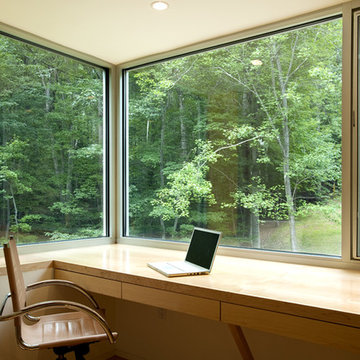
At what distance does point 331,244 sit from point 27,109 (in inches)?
87.8

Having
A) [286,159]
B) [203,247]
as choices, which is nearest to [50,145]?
[203,247]

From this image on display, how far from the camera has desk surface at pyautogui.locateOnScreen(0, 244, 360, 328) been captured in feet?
5.35

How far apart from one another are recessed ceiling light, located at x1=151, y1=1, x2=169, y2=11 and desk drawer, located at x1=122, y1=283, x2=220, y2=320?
162 centimetres

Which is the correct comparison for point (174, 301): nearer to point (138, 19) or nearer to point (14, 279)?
point (14, 279)

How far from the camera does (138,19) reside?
8.38 feet

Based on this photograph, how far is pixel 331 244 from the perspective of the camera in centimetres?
239

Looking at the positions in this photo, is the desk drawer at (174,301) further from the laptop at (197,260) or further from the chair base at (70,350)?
the chair base at (70,350)

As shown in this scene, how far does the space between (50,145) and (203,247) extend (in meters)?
1.45

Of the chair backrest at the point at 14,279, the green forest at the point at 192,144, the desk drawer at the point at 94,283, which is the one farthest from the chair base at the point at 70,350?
the green forest at the point at 192,144

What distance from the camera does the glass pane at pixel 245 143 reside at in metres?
2.43

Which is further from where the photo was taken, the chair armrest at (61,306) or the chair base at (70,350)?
the chair base at (70,350)

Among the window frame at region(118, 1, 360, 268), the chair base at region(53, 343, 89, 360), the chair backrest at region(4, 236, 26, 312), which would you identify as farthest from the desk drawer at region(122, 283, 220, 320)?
the window frame at region(118, 1, 360, 268)

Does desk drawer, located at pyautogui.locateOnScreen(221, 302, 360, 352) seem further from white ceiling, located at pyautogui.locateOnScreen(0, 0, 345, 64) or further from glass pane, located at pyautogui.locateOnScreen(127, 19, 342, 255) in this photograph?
white ceiling, located at pyautogui.locateOnScreen(0, 0, 345, 64)

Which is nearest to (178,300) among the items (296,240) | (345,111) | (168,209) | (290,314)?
(290,314)
